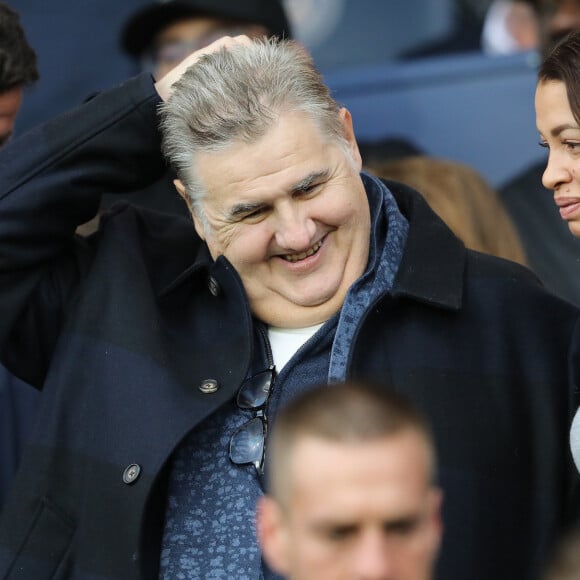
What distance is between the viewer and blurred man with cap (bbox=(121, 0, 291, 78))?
13.7ft

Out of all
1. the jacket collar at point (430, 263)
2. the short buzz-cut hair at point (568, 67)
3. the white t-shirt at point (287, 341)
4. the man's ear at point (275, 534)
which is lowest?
the white t-shirt at point (287, 341)

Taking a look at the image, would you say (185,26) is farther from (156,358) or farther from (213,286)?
(156,358)

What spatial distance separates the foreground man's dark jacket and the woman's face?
29 centimetres

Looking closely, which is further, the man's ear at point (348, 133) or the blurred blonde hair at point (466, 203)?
the blurred blonde hair at point (466, 203)

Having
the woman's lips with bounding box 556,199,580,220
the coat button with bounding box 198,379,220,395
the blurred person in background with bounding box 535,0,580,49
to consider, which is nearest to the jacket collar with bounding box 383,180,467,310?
the woman's lips with bounding box 556,199,580,220

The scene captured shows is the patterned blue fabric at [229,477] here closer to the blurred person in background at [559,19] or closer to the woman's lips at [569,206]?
the woman's lips at [569,206]

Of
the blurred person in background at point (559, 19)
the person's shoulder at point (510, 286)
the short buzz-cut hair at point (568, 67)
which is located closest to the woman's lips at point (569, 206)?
the short buzz-cut hair at point (568, 67)

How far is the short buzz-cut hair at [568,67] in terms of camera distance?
2.33 meters

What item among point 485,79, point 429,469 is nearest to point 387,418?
point 429,469

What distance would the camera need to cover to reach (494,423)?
2.50 metres

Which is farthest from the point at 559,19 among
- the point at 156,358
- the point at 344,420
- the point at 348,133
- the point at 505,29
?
the point at 344,420

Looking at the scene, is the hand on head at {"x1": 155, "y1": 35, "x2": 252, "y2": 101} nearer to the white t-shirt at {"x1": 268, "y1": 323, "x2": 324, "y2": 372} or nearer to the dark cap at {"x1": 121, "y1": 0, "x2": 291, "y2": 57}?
the white t-shirt at {"x1": 268, "y1": 323, "x2": 324, "y2": 372}

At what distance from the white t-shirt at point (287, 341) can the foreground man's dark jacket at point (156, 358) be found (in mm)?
84

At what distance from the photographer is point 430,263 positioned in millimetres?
2662
